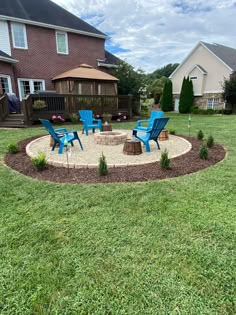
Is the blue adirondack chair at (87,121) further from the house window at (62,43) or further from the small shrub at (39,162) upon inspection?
the house window at (62,43)

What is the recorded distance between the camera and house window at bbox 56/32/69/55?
16.3 m

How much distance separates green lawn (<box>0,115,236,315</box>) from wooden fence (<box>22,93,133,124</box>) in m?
8.19

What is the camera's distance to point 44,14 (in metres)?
A: 16.1

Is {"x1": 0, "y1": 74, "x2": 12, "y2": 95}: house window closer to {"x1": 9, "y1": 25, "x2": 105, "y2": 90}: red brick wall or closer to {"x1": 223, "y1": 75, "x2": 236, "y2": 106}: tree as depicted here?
{"x1": 9, "y1": 25, "x2": 105, "y2": 90}: red brick wall

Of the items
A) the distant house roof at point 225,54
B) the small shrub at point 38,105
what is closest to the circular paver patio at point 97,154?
the small shrub at point 38,105

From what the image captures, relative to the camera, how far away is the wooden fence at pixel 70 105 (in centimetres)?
1103

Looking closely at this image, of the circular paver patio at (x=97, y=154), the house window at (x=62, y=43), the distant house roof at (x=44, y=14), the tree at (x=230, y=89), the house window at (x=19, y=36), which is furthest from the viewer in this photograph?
the tree at (x=230, y=89)

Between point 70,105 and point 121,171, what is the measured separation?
8.68m

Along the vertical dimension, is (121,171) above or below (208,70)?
below

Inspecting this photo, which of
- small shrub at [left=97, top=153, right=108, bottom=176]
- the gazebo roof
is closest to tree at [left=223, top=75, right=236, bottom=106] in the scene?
the gazebo roof

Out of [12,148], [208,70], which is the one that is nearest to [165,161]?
[12,148]

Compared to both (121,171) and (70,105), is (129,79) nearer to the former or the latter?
(70,105)

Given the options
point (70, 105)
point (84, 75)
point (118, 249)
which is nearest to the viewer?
point (118, 249)

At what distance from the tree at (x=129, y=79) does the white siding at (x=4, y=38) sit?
7773 millimetres
